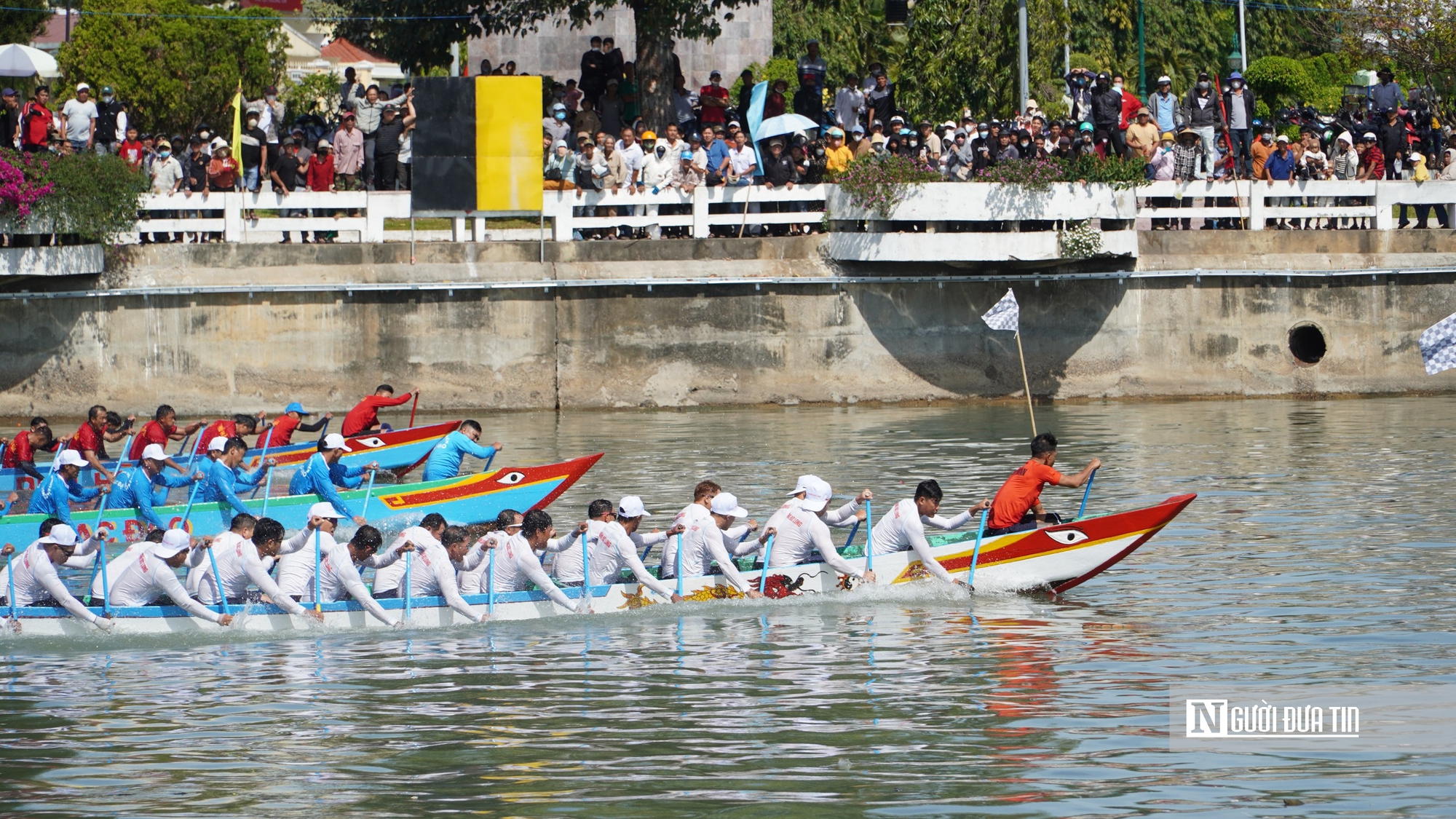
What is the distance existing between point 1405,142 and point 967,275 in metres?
7.57

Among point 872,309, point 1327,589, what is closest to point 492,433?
point 872,309

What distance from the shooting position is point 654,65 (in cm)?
3225

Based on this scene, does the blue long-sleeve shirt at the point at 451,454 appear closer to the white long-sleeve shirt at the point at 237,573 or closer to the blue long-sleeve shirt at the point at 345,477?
the blue long-sleeve shirt at the point at 345,477

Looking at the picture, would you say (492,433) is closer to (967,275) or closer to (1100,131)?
(967,275)

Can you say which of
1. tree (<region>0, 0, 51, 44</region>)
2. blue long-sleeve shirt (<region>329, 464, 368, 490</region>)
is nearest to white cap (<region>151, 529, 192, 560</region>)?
blue long-sleeve shirt (<region>329, 464, 368, 490</region>)

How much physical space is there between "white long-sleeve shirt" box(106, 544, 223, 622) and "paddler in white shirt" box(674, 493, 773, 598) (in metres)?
4.25

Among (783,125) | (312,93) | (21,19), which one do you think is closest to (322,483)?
(783,125)

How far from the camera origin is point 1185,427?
2792 cm

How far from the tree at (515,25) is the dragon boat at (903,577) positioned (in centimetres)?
1571

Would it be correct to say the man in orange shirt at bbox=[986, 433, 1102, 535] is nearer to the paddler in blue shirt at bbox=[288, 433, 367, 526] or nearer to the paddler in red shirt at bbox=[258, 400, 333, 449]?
the paddler in blue shirt at bbox=[288, 433, 367, 526]

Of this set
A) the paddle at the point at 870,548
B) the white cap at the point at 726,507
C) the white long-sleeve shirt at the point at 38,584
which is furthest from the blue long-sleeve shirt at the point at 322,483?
the paddle at the point at 870,548

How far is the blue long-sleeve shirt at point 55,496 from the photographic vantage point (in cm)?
2075

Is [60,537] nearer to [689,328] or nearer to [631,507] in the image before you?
[631,507]

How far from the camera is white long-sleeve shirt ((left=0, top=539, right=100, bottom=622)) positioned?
638 inches
